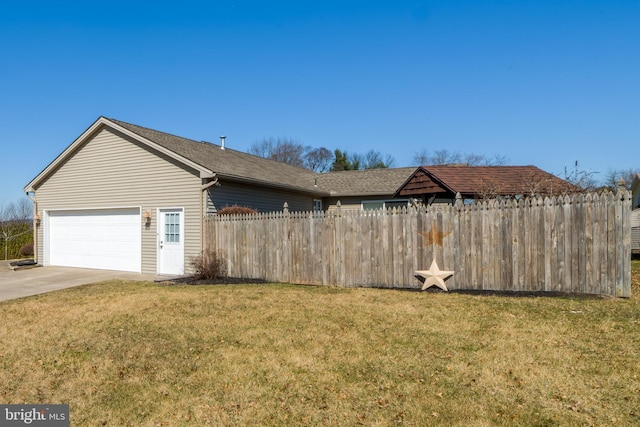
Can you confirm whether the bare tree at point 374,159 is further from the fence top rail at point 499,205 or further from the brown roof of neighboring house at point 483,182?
the fence top rail at point 499,205

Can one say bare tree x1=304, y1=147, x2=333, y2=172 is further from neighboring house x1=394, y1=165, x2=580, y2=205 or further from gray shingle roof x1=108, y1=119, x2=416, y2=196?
neighboring house x1=394, y1=165, x2=580, y2=205

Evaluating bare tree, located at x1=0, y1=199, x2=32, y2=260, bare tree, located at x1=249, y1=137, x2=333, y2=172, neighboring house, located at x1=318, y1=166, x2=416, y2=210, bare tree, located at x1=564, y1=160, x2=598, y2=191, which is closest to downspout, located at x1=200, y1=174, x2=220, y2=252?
neighboring house, located at x1=318, y1=166, x2=416, y2=210

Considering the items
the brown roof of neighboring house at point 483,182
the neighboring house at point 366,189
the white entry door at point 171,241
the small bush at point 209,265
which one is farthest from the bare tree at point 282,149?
the small bush at point 209,265

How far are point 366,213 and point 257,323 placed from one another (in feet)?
14.4

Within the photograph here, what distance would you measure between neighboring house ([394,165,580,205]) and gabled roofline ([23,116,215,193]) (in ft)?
24.3

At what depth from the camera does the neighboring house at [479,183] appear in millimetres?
12141

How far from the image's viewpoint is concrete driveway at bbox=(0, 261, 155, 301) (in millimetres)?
9891

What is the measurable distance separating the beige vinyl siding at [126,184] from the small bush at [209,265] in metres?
0.64

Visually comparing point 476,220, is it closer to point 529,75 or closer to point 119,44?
point 529,75

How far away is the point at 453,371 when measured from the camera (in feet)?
13.7

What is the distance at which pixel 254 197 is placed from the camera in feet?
46.4

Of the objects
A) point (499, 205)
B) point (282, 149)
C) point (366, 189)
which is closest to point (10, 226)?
point (366, 189)

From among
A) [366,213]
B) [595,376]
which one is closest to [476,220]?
[366,213]

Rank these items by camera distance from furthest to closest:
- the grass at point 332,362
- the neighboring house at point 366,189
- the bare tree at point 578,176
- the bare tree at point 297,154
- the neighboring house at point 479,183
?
the bare tree at point 297,154 → the neighboring house at point 366,189 → the neighboring house at point 479,183 → the bare tree at point 578,176 → the grass at point 332,362
